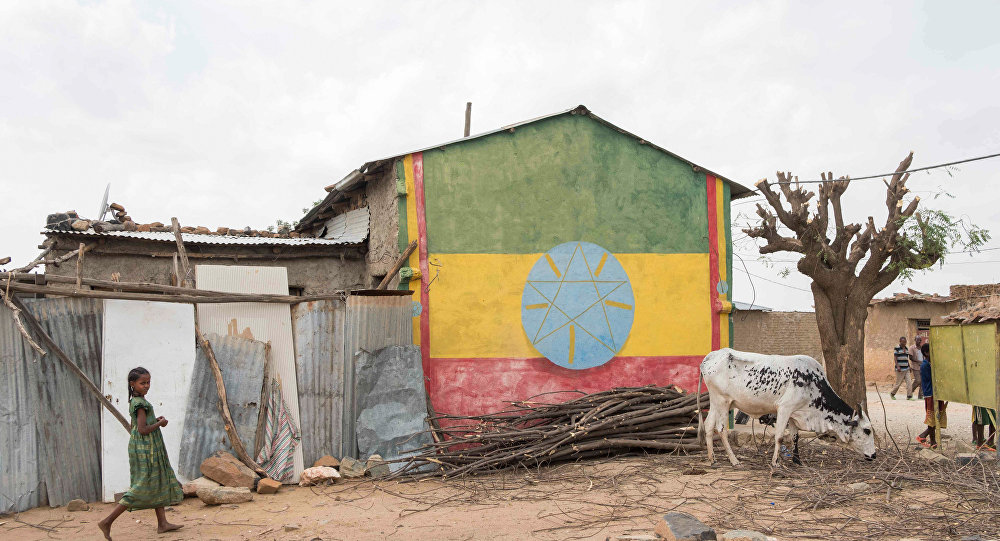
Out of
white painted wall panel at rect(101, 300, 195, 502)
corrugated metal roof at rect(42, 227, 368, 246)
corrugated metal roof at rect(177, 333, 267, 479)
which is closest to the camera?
white painted wall panel at rect(101, 300, 195, 502)

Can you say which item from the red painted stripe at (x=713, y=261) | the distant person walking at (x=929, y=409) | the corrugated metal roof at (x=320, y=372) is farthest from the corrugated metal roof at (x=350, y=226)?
the distant person walking at (x=929, y=409)

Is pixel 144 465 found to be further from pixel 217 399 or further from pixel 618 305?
pixel 618 305

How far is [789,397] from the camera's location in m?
7.75

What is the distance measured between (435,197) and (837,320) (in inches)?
306

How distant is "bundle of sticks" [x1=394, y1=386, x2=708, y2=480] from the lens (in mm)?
7801

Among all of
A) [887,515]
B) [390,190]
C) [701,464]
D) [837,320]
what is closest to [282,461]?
[390,190]

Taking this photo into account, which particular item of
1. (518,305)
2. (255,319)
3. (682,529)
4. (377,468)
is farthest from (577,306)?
(682,529)

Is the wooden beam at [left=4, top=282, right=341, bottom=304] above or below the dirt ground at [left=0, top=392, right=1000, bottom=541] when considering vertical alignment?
above

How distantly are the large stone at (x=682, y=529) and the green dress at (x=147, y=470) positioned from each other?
4.14 m

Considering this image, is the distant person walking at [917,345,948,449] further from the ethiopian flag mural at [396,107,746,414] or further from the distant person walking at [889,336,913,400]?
the distant person walking at [889,336,913,400]

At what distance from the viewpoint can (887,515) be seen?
18.6ft

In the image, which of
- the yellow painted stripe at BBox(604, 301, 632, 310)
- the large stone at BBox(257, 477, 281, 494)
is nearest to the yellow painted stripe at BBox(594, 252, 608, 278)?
the yellow painted stripe at BBox(604, 301, 632, 310)

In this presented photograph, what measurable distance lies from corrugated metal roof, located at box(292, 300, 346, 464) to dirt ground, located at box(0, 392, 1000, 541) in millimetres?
643

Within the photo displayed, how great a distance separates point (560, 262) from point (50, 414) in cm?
644
